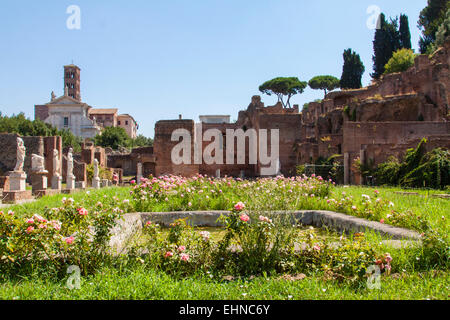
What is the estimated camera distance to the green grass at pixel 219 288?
9.61ft

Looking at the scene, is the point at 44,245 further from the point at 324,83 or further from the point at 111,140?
the point at 324,83

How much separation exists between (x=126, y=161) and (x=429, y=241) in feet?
127

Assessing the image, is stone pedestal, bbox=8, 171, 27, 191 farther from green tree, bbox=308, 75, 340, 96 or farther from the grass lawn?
green tree, bbox=308, 75, 340, 96

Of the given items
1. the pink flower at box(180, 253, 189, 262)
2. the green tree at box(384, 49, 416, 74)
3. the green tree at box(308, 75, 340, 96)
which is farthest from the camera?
the green tree at box(308, 75, 340, 96)

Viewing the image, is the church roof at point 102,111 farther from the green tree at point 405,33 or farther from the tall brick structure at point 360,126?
the green tree at point 405,33

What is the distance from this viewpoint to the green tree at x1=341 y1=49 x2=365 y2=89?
51.2m

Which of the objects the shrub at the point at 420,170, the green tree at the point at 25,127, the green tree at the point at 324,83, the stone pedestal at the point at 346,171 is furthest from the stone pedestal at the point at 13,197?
the green tree at the point at 324,83

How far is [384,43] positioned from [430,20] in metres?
5.51

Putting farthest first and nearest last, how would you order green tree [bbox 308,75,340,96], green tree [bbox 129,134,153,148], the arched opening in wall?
green tree [bbox 308,75,340,96], green tree [bbox 129,134,153,148], the arched opening in wall

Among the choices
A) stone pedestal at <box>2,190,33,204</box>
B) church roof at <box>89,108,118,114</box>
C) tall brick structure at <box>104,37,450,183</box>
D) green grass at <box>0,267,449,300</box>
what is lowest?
stone pedestal at <box>2,190,33,204</box>

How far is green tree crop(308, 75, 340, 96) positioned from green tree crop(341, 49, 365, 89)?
9727 mm

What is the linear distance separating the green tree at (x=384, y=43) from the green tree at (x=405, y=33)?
1.65 feet

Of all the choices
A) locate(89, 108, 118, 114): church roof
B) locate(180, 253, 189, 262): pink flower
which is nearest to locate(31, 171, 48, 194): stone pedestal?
locate(180, 253, 189, 262): pink flower
